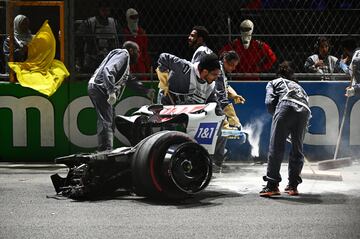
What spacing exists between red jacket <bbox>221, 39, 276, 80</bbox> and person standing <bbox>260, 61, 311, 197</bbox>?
3358mm

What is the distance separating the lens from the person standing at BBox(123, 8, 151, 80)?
477 inches

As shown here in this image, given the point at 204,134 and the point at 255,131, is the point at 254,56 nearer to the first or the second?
the point at 255,131

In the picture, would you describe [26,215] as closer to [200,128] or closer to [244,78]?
[200,128]

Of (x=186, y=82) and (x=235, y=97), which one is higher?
(x=186, y=82)

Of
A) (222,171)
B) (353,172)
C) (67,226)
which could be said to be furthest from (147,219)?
(353,172)

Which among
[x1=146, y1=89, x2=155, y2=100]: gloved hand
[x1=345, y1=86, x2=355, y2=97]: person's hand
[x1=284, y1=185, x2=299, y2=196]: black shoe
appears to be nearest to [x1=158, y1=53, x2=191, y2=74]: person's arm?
[x1=146, y1=89, x2=155, y2=100]: gloved hand

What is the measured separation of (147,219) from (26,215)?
48.3 inches

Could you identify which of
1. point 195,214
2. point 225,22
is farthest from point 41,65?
point 195,214

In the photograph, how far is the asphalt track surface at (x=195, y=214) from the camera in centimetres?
668

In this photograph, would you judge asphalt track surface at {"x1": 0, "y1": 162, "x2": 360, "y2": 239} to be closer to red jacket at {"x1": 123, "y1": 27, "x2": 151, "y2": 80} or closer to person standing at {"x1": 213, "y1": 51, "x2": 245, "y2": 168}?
person standing at {"x1": 213, "y1": 51, "x2": 245, "y2": 168}

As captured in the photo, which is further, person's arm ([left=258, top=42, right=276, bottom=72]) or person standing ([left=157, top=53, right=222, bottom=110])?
person's arm ([left=258, top=42, right=276, bottom=72])

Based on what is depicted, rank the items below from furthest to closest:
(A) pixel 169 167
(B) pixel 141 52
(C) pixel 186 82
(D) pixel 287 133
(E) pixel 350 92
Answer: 1. (B) pixel 141 52
2. (E) pixel 350 92
3. (C) pixel 186 82
4. (D) pixel 287 133
5. (A) pixel 169 167

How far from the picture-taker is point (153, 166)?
8062mm

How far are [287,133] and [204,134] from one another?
1.00 m
